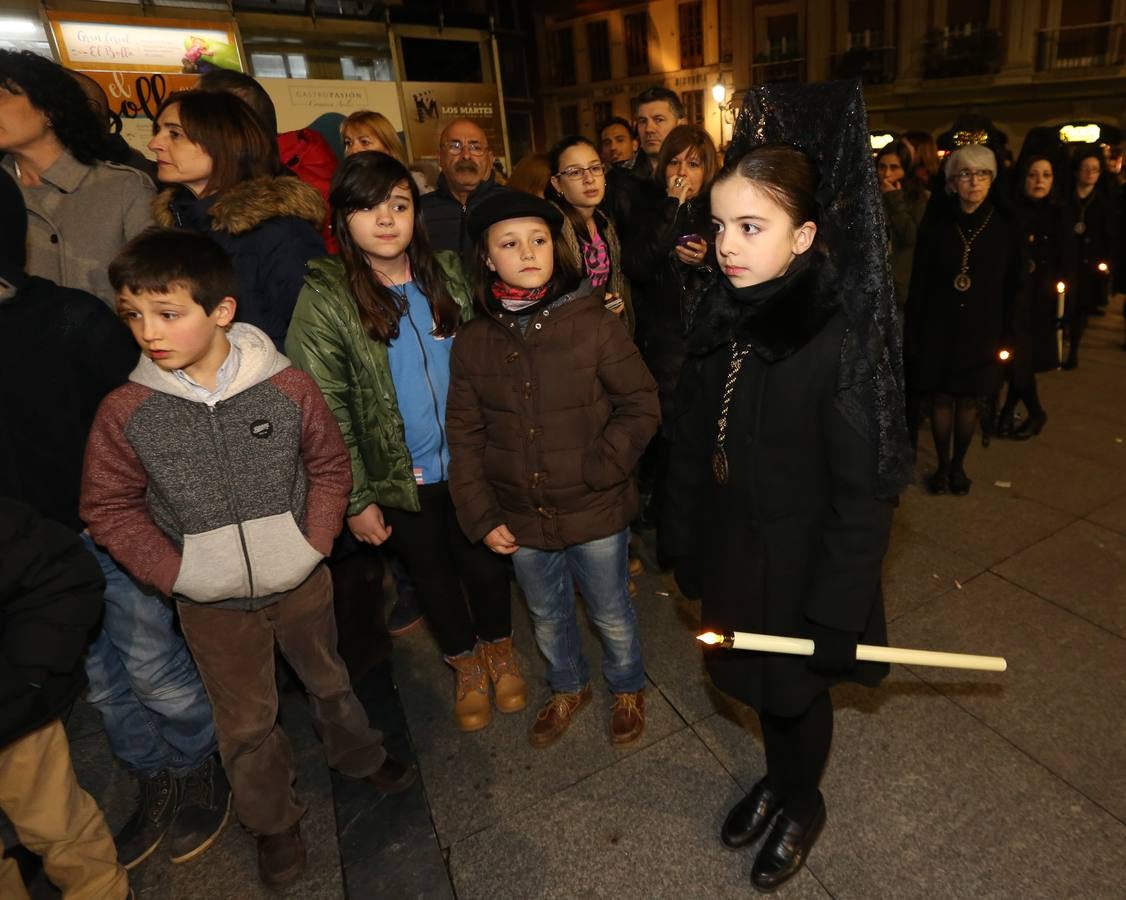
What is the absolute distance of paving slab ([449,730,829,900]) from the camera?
2.20 m

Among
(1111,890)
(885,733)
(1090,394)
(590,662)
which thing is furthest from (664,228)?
(1090,394)

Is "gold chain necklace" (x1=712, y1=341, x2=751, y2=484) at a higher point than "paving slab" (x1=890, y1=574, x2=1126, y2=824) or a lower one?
higher

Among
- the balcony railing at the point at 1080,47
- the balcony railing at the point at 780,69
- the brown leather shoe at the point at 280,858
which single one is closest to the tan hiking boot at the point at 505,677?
the brown leather shoe at the point at 280,858

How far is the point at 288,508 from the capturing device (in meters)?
2.17

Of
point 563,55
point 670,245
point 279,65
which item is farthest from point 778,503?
point 563,55

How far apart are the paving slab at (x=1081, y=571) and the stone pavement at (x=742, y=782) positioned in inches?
0.5

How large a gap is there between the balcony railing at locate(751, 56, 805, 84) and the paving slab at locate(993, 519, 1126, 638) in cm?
2425

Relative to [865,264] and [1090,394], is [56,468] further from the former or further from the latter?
[1090,394]

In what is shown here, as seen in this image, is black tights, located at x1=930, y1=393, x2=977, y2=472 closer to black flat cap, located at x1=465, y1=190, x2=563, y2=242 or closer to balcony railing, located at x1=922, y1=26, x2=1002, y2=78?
black flat cap, located at x1=465, y1=190, x2=563, y2=242

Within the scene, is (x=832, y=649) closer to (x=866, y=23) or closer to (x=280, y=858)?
(x=280, y=858)

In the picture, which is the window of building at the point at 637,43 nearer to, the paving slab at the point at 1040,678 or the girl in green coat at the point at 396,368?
the paving slab at the point at 1040,678

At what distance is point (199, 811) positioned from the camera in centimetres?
259

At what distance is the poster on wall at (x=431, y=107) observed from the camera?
38.4 ft

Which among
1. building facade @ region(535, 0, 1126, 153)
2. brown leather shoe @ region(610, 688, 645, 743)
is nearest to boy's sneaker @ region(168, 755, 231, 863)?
brown leather shoe @ region(610, 688, 645, 743)
